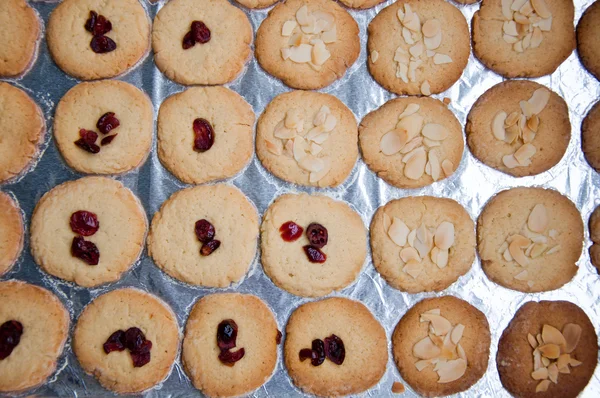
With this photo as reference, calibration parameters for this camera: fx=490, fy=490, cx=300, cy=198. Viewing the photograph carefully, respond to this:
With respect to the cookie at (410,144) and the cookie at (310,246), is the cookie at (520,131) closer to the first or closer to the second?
the cookie at (410,144)

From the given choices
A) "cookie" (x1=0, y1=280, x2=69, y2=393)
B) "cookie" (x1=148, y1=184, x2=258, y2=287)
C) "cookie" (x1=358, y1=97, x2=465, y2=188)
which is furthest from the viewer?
"cookie" (x1=358, y1=97, x2=465, y2=188)

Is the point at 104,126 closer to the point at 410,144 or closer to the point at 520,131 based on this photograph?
the point at 410,144

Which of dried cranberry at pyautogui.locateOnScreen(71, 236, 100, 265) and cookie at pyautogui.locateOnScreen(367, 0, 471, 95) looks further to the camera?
cookie at pyautogui.locateOnScreen(367, 0, 471, 95)

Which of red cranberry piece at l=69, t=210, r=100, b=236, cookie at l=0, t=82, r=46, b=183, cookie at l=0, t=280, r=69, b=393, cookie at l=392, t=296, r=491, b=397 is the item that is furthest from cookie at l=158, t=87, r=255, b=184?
cookie at l=392, t=296, r=491, b=397

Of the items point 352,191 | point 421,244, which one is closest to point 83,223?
point 352,191

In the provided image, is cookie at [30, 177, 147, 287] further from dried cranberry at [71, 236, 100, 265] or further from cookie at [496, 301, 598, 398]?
cookie at [496, 301, 598, 398]
